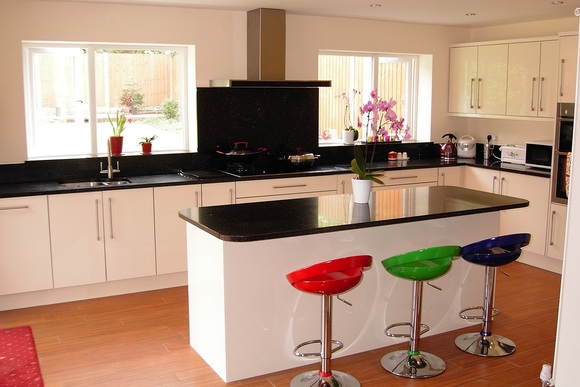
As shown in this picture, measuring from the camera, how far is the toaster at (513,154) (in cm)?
Answer: 652

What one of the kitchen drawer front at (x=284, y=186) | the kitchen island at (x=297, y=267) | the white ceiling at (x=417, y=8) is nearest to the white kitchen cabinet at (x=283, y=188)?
the kitchen drawer front at (x=284, y=186)

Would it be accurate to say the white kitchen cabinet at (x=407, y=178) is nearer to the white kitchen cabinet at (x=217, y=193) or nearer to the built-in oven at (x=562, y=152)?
the built-in oven at (x=562, y=152)

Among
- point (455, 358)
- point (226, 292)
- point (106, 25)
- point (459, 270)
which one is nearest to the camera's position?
point (226, 292)

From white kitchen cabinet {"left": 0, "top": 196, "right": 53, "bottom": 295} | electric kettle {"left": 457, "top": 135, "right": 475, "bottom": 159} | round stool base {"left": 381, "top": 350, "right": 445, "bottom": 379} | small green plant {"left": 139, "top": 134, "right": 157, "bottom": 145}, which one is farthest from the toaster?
white kitchen cabinet {"left": 0, "top": 196, "right": 53, "bottom": 295}

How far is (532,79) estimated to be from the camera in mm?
6359

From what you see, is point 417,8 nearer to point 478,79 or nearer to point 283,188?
point 478,79

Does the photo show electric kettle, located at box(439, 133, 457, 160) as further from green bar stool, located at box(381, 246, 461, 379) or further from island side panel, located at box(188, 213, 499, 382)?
green bar stool, located at box(381, 246, 461, 379)

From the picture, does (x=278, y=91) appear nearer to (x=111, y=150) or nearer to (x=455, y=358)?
(x=111, y=150)

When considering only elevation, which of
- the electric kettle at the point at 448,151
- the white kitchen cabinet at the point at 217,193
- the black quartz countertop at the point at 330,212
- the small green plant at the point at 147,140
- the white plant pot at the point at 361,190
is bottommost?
the white kitchen cabinet at the point at 217,193

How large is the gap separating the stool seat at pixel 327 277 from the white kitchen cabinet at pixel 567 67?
3287 millimetres

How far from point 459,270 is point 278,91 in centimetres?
271

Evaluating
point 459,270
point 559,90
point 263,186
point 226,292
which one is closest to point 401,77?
point 559,90

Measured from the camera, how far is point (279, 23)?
594 cm

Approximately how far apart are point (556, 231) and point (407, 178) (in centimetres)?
152
